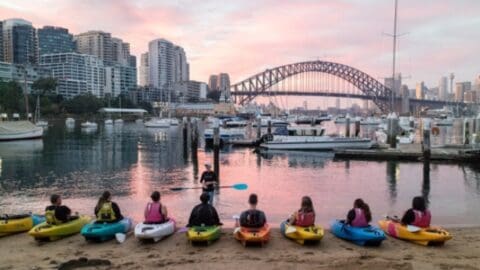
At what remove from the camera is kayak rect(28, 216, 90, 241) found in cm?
1104

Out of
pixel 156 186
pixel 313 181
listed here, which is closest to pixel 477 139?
pixel 313 181

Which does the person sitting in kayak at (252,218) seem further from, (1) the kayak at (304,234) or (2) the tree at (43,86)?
(2) the tree at (43,86)

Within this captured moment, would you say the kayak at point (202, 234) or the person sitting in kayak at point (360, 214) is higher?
the person sitting in kayak at point (360, 214)

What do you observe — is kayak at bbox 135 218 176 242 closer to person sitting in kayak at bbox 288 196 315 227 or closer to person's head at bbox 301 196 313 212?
person sitting in kayak at bbox 288 196 315 227

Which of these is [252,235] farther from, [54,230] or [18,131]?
[18,131]

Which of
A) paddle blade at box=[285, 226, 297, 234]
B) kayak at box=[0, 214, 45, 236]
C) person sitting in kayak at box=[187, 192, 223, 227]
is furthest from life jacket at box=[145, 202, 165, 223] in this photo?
kayak at box=[0, 214, 45, 236]

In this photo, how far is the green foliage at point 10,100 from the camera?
11856cm

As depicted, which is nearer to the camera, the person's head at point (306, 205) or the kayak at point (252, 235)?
the kayak at point (252, 235)

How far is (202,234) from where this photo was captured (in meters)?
10.7

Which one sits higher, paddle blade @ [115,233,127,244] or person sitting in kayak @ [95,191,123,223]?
person sitting in kayak @ [95,191,123,223]

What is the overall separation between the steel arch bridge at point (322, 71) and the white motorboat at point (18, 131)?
120357 mm

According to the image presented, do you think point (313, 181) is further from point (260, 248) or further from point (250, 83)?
point (250, 83)

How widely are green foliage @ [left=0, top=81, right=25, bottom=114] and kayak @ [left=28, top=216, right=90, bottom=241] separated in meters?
118

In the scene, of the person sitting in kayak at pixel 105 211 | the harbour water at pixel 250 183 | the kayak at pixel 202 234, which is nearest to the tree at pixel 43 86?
the harbour water at pixel 250 183
